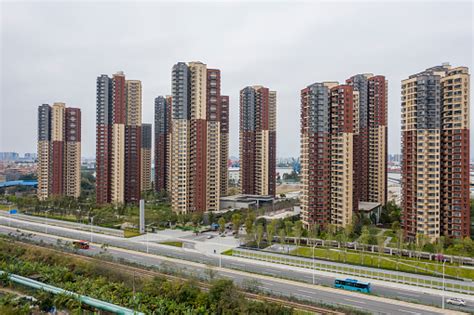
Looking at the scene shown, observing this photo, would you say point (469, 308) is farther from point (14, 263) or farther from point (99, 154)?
point (99, 154)

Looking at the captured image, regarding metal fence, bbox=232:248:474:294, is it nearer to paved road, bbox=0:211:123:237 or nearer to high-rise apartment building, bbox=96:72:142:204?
paved road, bbox=0:211:123:237

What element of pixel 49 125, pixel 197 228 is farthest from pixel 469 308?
pixel 49 125

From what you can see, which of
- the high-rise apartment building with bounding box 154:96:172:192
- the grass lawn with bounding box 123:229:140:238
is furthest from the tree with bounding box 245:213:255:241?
the high-rise apartment building with bounding box 154:96:172:192

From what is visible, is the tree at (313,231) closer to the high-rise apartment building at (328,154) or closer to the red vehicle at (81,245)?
the high-rise apartment building at (328,154)

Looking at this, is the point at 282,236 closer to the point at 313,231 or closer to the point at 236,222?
the point at 313,231

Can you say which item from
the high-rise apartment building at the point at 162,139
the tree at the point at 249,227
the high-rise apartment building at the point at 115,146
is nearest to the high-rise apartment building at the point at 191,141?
the tree at the point at 249,227

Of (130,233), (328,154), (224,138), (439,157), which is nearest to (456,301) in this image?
(439,157)
